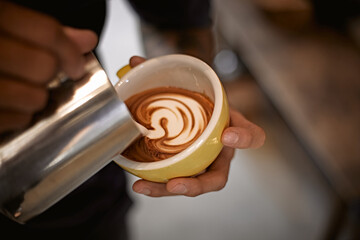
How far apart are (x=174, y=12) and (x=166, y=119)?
0.38 metres

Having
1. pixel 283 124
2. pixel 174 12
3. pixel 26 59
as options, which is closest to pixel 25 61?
pixel 26 59

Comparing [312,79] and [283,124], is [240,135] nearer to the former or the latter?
[283,124]

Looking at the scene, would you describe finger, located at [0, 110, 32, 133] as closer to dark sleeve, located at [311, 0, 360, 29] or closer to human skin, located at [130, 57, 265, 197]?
human skin, located at [130, 57, 265, 197]

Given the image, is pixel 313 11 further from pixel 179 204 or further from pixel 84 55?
pixel 84 55

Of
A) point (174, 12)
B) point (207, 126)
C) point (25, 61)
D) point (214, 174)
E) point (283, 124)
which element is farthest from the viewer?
point (283, 124)

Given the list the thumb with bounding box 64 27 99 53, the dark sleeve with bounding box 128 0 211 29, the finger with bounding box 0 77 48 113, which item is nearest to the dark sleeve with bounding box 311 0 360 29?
the dark sleeve with bounding box 128 0 211 29

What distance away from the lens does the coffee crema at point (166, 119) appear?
24.5 inches

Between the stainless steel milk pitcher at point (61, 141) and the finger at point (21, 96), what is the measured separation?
0.05ft

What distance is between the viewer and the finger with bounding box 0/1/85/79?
1.25 ft

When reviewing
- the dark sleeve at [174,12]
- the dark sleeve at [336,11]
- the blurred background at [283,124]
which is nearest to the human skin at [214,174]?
the dark sleeve at [174,12]

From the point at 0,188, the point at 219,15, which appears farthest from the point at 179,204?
the point at 0,188

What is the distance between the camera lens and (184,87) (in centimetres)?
69

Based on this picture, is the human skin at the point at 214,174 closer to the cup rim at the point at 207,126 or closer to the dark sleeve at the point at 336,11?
the cup rim at the point at 207,126

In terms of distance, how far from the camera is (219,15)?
1.79 meters
